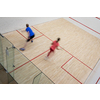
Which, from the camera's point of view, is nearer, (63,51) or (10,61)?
(10,61)

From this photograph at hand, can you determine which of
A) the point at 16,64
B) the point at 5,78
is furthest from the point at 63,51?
the point at 5,78

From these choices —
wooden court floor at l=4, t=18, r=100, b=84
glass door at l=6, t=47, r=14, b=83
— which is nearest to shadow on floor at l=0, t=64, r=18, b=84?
glass door at l=6, t=47, r=14, b=83

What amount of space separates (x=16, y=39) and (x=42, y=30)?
148cm

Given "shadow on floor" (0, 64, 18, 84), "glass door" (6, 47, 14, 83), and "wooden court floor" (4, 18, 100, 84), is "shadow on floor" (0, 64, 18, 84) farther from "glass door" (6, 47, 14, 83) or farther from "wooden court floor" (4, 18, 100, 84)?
"wooden court floor" (4, 18, 100, 84)

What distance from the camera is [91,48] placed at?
5094 mm

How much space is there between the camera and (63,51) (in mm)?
4434

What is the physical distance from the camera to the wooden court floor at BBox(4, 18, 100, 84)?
3.55m

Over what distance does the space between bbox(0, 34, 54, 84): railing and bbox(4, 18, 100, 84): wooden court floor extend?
8 centimetres

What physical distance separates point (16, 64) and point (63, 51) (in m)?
2.25

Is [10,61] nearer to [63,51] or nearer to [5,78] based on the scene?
[5,78]

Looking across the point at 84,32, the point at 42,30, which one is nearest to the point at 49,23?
the point at 42,30

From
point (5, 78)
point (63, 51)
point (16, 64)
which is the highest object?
point (16, 64)

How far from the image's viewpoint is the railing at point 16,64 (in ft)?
7.85

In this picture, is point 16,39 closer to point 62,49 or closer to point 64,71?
point 62,49
